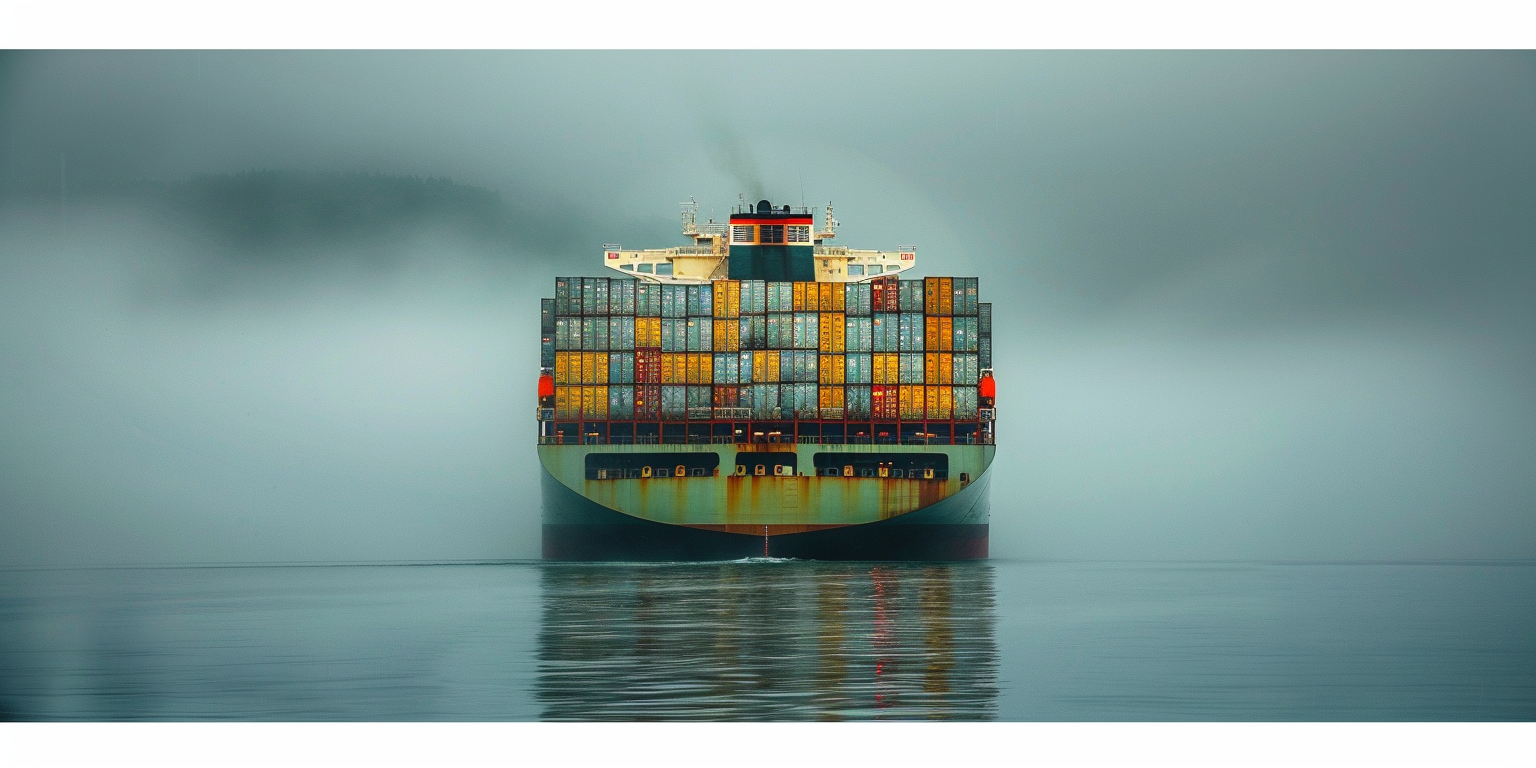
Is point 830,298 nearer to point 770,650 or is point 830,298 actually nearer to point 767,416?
point 767,416

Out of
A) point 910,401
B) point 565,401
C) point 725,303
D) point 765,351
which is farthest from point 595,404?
point 910,401

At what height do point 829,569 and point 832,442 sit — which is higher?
point 832,442

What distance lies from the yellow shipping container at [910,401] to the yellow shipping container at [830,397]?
7.50 ft

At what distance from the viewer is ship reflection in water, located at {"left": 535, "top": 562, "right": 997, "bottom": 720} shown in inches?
1008

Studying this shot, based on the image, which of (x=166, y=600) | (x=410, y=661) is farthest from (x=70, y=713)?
(x=166, y=600)

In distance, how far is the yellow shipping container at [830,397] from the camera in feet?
218

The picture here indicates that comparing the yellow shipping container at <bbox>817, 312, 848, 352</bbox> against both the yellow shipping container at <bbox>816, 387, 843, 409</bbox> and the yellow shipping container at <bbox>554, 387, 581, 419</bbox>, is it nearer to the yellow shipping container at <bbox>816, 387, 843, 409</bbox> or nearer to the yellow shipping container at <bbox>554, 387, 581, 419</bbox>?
the yellow shipping container at <bbox>816, 387, 843, 409</bbox>

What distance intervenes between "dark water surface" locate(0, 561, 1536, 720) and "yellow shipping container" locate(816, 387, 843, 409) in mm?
10520

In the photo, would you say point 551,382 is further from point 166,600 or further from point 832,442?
point 166,600

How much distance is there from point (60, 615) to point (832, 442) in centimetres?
2983

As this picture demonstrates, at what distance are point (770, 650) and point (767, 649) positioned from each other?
17cm

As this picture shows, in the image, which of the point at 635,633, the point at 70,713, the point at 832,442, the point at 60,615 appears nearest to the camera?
the point at 70,713

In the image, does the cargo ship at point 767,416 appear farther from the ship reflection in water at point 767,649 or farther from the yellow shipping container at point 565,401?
the ship reflection in water at point 767,649

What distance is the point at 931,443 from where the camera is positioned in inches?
2633
